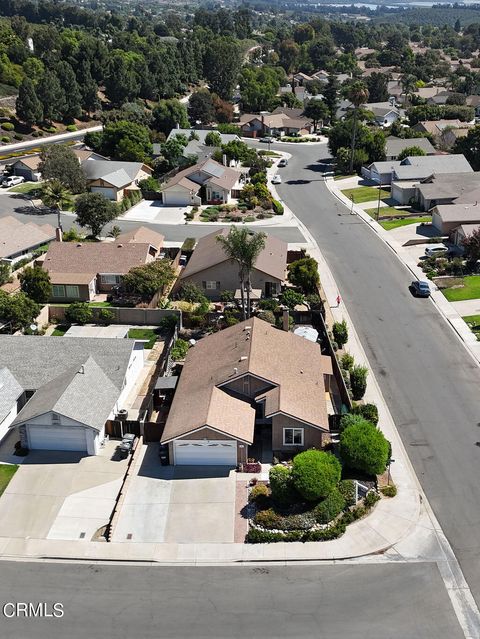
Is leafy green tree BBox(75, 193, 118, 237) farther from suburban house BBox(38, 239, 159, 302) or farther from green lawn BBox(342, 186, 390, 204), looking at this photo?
green lawn BBox(342, 186, 390, 204)

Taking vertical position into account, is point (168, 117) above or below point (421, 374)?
below

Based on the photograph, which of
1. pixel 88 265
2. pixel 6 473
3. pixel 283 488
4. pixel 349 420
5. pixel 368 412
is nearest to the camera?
pixel 283 488

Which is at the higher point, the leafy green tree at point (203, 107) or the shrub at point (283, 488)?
the shrub at point (283, 488)

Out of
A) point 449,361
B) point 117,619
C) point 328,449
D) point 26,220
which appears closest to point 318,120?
point 26,220

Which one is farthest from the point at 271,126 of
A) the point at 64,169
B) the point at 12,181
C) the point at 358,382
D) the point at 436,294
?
the point at 358,382

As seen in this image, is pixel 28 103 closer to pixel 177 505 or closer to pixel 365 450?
pixel 177 505

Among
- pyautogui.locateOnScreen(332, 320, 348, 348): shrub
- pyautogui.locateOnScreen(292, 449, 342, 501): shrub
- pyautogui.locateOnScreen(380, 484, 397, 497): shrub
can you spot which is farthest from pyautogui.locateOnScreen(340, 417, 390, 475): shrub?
pyautogui.locateOnScreen(332, 320, 348, 348): shrub

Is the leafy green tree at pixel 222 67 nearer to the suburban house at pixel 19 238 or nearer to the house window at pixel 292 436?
the suburban house at pixel 19 238

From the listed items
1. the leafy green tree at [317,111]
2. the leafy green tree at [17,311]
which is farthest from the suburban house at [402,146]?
the leafy green tree at [17,311]
